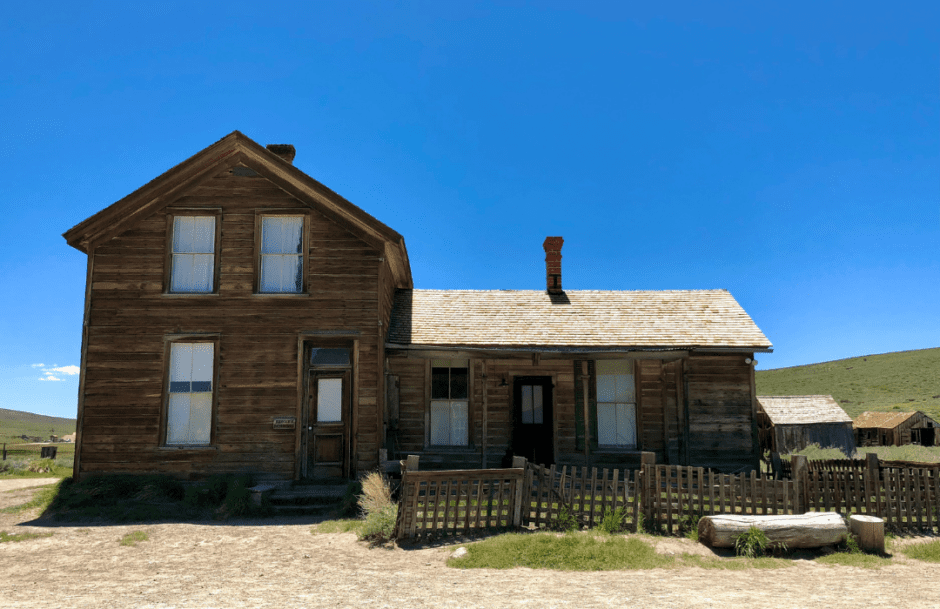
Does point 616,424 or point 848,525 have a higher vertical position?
point 616,424

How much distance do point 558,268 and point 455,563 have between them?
1160 cm

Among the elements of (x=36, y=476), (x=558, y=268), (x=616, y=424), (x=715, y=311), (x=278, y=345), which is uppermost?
(x=558, y=268)

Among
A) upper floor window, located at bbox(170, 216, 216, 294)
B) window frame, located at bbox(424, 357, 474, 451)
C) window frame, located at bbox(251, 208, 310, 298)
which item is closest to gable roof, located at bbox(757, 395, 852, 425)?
window frame, located at bbox(424, 357, 474, 451)

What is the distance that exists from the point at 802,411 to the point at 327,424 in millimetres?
28196

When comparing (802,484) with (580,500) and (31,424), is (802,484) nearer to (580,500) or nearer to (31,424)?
(580,500)

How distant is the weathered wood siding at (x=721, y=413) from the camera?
1410 centimetres

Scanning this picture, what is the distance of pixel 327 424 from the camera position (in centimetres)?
1257

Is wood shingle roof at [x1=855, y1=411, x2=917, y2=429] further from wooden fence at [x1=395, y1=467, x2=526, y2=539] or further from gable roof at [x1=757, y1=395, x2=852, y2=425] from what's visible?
wooden fence at [x1=395, y1=467, x2=526, y2=539]

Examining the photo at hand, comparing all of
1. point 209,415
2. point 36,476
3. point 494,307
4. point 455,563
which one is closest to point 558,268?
point 494,307

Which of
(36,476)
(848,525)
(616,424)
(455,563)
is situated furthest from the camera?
(36,476)

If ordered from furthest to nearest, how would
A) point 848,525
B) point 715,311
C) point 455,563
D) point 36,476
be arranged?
point 36,476 → point 715,311 → point 848,525 → point 455,563

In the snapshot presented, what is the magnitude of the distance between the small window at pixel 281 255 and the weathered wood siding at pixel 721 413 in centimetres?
928

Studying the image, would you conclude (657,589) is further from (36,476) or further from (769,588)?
(36,476)

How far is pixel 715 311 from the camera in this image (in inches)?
631
